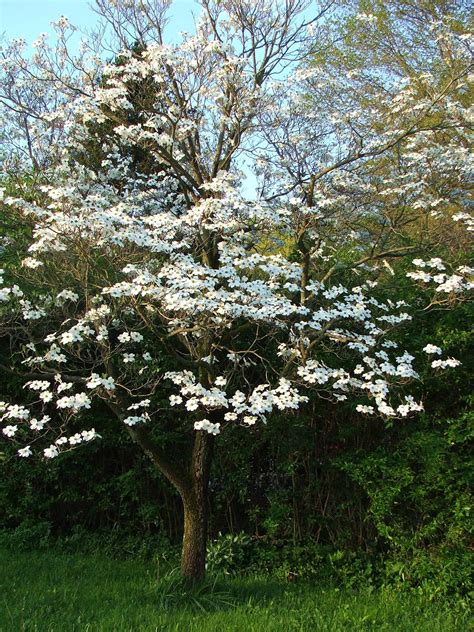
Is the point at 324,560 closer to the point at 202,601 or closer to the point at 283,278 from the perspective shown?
the point at 202,601

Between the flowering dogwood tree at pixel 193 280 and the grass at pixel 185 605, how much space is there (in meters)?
0.39

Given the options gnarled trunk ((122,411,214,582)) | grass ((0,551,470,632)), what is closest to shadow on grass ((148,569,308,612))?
grass ((0,551,470,632))

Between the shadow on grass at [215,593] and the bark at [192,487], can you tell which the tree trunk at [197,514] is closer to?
the bark at [192,487]

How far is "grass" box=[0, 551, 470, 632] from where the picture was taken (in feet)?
12.0

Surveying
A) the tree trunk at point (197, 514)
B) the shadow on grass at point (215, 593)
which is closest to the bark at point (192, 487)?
the tree trunk at point (197, 514)

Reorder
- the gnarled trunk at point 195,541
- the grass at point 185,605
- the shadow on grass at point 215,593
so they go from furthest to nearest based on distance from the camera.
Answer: the gnarled trunk at point 195,541, the shadow on grass at point 215,593, the grass at point 185,605

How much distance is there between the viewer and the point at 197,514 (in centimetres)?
459

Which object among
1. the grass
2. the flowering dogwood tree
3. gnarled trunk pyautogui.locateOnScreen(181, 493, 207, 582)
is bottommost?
the grass

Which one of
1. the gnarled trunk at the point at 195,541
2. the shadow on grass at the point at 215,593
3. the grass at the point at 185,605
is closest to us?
the grass at the point at 185,605

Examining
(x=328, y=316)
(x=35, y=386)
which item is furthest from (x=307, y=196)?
(x=35, y=386)

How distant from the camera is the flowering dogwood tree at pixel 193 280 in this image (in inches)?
160

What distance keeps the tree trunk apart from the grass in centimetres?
14

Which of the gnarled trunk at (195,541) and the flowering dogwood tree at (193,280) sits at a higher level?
the flowering dogwood tree at (193,280)

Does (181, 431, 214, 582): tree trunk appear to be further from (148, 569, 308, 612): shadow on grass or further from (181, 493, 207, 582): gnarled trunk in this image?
(148, 569, 308, 612): shadow on grass
